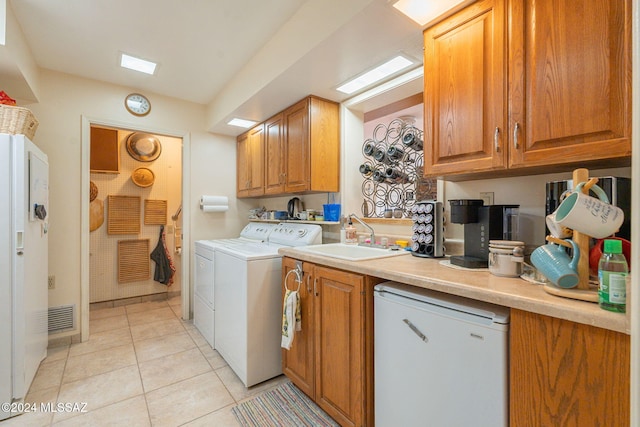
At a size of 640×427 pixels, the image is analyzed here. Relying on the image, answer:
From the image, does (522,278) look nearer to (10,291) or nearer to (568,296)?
(568,296)

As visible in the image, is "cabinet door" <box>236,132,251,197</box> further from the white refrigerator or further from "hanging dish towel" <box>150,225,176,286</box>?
the white refrigerator

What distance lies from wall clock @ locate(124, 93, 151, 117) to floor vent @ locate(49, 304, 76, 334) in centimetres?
204

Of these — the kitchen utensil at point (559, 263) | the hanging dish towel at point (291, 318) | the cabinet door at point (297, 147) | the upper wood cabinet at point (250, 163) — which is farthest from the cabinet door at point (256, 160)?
the kitchen utensil at point (559, 263)

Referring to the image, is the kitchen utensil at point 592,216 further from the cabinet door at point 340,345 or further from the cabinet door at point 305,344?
the cabinet door at point 305,344

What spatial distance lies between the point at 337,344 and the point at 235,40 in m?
2.30

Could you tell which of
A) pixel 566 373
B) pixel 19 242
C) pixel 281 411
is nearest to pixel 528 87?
pixel 566 373

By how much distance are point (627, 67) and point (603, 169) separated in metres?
0.46

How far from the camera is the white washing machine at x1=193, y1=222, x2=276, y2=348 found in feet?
8.32

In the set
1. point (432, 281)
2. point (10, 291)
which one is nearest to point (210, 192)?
point (10, 291)

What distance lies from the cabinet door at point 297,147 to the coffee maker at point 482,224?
4.29 ft

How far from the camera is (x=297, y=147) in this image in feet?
8.20

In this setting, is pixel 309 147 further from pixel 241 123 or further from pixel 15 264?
pixel 15 264

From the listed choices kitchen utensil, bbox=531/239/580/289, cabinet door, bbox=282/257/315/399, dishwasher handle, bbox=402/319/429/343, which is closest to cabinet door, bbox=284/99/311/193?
cabinet door, bbox=282/257/315/399

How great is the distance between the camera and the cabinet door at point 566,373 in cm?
72
